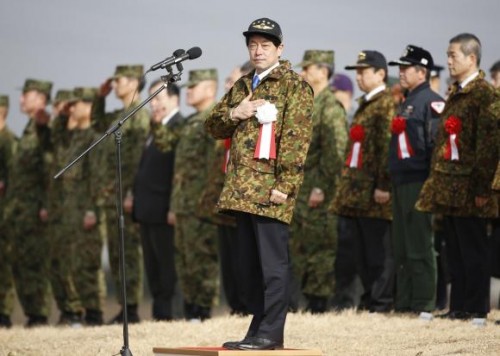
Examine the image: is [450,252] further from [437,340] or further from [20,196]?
[20,196]

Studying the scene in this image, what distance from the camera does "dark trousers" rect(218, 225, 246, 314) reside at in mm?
12148

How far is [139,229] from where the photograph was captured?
13.4m

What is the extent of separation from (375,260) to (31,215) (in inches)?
196

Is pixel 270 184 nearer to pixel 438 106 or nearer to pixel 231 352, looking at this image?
pixel 231 352

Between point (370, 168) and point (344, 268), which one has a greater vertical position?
point (370, 168)

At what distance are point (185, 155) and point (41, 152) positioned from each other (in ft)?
8.66

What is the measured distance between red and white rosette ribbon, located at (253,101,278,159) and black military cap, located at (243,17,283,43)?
0.41 meters

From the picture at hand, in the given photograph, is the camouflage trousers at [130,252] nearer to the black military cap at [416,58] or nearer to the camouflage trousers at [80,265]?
the camouflage trousers at [80,265]

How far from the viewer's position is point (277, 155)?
7.83m

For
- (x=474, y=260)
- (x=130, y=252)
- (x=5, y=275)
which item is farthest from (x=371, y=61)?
(x=5, y=275)

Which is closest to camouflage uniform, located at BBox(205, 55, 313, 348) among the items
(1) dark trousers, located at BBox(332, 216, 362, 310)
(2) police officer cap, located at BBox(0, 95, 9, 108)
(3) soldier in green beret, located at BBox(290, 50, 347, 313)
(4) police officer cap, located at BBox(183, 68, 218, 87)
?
(3) soldier in green beret, located at BBox(290, 50, 347, 313)

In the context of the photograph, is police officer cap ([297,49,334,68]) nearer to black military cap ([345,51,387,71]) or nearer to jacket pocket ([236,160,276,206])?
black military cap ([345,51,387,71])

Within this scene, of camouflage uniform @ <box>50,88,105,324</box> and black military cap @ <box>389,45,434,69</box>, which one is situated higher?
black military cap @ <box>389,45,434,69</box>

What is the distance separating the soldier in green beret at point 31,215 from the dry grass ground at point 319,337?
361 cm
